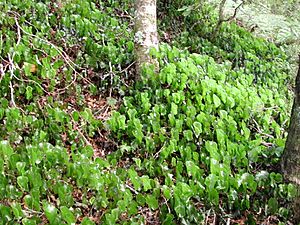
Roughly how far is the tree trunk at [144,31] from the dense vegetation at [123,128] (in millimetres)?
137

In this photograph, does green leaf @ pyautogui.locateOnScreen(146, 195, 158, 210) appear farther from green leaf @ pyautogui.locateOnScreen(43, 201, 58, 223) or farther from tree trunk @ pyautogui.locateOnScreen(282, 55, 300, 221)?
tree trunk @ pyautogui.locateOnScreen(282, 55, 300, 221)

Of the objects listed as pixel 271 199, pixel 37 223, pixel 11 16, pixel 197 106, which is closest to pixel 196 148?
pixel 197 106

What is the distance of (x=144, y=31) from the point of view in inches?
207

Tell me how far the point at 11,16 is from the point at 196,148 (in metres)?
3.09

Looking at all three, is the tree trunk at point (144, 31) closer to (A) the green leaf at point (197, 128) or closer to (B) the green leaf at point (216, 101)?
(B) the green leaf at point (216, 101)

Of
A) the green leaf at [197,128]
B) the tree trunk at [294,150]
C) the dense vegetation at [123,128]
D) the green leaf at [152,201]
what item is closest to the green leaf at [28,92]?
the dense vegetation at [123,128]

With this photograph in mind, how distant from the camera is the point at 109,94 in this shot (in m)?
5.14

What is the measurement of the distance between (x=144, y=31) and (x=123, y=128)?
4.80 feet

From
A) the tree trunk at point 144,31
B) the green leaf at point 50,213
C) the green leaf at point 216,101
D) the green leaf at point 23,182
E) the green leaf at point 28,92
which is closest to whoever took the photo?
the green leaf at point 50,213

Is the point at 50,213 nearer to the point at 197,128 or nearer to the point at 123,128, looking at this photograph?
the point at 123,128

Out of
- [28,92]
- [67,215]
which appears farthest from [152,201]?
[28,92]

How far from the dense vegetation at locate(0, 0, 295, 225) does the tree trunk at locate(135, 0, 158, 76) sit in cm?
14

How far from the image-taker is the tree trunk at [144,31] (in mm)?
5238

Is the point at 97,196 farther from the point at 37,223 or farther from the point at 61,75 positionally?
the point at 61,75
